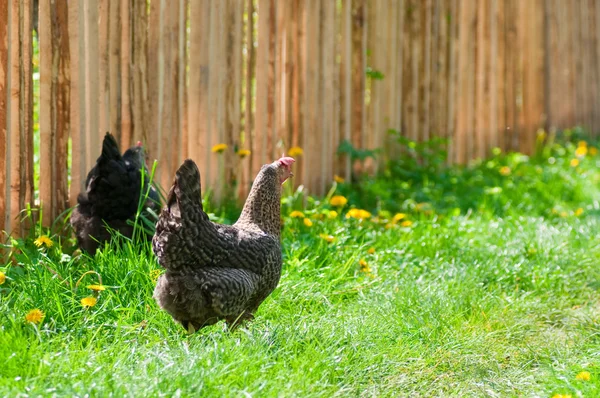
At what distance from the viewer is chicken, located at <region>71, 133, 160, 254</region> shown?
457 cm

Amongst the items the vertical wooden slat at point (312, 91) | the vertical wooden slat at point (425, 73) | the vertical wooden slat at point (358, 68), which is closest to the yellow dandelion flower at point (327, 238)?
the vertical wooden slat at point (312, 91)

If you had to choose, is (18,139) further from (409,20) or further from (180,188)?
(409,20)

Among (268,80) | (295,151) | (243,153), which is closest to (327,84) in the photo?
(268,80)

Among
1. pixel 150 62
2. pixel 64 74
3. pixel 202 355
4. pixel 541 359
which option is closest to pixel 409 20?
pixel 150 62

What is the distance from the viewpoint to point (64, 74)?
4.82 meters

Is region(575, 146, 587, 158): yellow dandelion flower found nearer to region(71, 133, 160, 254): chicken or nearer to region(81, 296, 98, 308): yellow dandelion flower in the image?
region(71, 133, 160, 254): chicken

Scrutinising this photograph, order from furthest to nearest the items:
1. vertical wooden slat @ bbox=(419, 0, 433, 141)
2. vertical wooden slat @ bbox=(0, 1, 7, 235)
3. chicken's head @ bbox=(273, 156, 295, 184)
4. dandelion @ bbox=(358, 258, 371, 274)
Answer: vertical wooden slat @ bbox=(419, 0, 433, 141), dandelion @ bbox=(358, 258, 371, 274), vertical wooden slat @ bbox=(0, 1, 7, 235), chicken's head @ bbox=(273, 156, 295, 184)

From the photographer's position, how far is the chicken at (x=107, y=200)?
457 cm

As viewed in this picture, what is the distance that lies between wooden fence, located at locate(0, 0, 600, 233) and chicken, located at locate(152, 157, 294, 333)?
1.35 m

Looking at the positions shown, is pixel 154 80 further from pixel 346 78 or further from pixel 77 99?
pixel 346 78

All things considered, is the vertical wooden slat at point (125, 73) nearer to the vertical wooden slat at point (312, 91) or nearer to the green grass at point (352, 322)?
the green grass at point (352, 322)

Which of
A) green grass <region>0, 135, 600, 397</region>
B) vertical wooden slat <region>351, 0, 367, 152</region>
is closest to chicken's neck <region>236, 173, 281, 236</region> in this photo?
green grass <region>0, 135, 600, 397</region>

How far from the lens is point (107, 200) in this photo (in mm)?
4590

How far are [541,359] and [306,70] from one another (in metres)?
3.23
